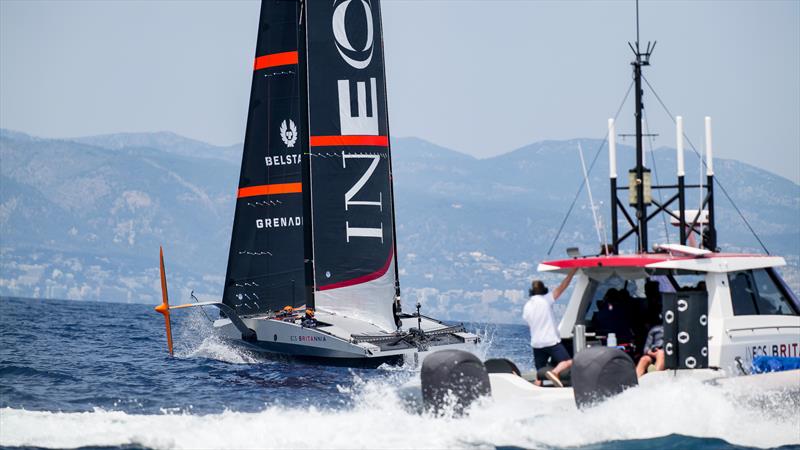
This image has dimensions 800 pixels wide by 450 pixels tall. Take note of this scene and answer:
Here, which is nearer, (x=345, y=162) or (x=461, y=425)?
(x=461, y=425)

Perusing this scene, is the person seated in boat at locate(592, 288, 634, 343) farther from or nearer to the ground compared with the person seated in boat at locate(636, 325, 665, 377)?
farther from the ground

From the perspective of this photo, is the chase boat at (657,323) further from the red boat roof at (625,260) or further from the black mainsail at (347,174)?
the black mainsail at (347,174)

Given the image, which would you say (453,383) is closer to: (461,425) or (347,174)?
(461,425)

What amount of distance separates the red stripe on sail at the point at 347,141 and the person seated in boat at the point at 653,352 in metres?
14.2

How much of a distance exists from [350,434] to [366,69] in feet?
56.0

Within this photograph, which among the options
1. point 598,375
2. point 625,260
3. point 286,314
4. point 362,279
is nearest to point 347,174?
point 362,279

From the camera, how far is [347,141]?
29156 millimetres

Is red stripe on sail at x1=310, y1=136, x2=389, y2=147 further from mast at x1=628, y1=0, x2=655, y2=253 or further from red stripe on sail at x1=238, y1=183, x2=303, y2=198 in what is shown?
mast at x1=628, y1=0, x2=655, y2=253

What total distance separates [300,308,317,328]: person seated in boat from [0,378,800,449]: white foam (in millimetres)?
12655

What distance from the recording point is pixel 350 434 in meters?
13.7

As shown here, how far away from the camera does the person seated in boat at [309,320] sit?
90.6ft

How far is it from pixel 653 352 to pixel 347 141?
1478 centimetres

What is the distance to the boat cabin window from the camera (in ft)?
52.6

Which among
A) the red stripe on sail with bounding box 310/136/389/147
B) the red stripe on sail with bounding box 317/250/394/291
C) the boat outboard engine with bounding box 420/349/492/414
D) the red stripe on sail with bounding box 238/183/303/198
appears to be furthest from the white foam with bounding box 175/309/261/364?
the boat outboard engine with bounding box 420/349/492/414
